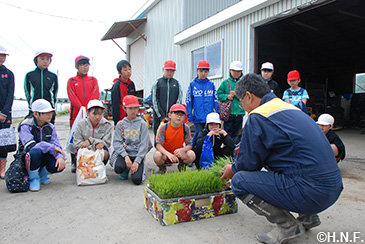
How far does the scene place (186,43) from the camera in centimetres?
1102

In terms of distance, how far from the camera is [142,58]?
17.5 meters

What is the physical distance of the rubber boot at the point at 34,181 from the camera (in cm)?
383

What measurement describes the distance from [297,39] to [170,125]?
12.6 metres

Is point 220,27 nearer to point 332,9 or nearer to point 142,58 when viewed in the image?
point 332,9

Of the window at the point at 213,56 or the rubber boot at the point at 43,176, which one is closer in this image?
the rubber boot at the point at 43,176

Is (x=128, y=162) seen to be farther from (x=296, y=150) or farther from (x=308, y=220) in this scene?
(x=296, y=150)

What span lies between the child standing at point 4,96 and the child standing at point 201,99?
2981mm

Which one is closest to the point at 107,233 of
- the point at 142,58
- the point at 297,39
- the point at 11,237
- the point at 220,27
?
the point at 11,237

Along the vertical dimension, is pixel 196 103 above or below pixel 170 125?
above

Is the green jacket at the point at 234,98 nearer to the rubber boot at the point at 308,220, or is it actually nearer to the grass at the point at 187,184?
the grass at the point at 187,184

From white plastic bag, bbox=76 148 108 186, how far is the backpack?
2.23 feet

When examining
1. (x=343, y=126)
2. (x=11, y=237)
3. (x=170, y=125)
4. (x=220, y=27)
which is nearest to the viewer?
(x=11, y=237)

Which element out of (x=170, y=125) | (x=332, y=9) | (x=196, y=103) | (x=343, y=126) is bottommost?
(x=343, y=126)

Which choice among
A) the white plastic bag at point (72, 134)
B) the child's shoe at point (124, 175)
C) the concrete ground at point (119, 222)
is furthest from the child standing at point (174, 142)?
the white plastic bag at point (72, 134)
